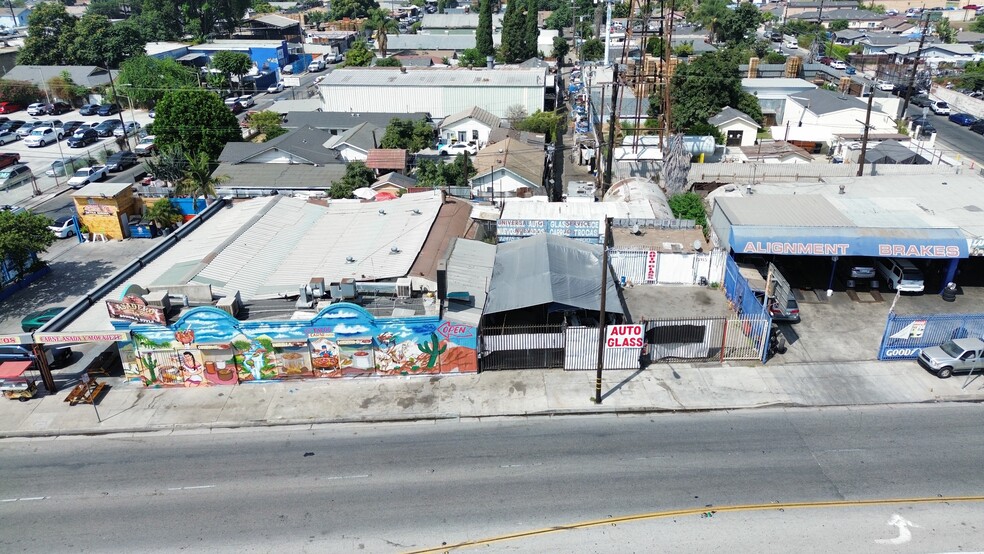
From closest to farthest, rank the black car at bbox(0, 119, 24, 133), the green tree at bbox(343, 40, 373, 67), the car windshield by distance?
1. the car windshield
2. the black car at bbox(0, 119, 24, 133)
3. the green tree at bbox(343, 40, 373, 67)

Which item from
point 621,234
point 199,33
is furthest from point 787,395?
point 199,33

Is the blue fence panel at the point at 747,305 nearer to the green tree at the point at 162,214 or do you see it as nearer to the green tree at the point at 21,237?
the green tree at the point at 162,214

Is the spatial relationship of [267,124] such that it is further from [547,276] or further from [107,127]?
[547,276]

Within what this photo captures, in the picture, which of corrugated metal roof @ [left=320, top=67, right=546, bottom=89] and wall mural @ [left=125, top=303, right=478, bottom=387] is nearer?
wall mural @ [left=125, top=303, right=478, bottom=387]

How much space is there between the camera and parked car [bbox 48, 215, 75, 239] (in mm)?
43797

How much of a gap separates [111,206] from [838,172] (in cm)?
5128

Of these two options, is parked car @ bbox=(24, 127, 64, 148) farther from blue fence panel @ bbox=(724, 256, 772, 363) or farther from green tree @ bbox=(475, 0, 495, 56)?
blue fence panel @ bbox=(724, 256, 772, 363)

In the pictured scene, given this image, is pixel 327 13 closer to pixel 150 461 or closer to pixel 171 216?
pixel 171 216

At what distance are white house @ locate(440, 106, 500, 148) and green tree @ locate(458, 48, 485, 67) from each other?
35.8 metres

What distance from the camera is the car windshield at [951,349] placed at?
26.3 metres

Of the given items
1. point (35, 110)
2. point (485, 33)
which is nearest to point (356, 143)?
point (35, 110)

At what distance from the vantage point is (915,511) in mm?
19641

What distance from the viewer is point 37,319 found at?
31.7 metres

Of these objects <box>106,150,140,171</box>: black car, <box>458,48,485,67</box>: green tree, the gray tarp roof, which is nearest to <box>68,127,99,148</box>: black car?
<box>106,150,140,171</box>: black car
